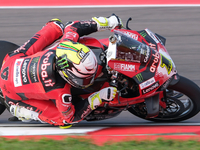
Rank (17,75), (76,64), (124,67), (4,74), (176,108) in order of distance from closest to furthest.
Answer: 1. (76,64)
2. (124,67)
3. (17,75)
4. (4,74)
5. (176,108)

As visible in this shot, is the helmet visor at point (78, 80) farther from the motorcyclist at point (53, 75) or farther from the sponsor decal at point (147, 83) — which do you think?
the sponsor decal at point (147, 83)

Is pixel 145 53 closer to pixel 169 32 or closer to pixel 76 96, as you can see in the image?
pixel 76 96

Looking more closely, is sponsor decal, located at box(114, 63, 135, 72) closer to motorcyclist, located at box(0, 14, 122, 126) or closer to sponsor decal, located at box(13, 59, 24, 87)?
motorcyclist, located at box(0, 14, 122, 126)

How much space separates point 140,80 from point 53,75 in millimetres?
944

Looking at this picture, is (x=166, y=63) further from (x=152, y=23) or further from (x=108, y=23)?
(x=152, y=23)

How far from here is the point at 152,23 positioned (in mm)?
6949

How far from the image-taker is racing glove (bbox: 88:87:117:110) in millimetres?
3436


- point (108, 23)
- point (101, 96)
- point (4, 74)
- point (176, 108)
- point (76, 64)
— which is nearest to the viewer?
point (76, 64)

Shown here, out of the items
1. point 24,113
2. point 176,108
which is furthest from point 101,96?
point 176,108

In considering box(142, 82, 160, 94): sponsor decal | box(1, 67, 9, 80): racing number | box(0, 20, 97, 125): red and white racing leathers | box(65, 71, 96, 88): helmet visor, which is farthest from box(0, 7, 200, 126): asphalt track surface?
box(1, 67, 9, 80): racing number

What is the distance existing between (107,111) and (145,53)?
929 millimetres

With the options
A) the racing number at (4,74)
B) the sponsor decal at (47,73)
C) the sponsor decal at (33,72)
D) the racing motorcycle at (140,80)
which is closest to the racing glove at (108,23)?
the racing motorcycle at (140,80)

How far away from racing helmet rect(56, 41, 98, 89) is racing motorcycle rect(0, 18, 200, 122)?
25 centimetres

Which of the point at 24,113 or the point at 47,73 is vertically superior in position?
the point at 47,73
